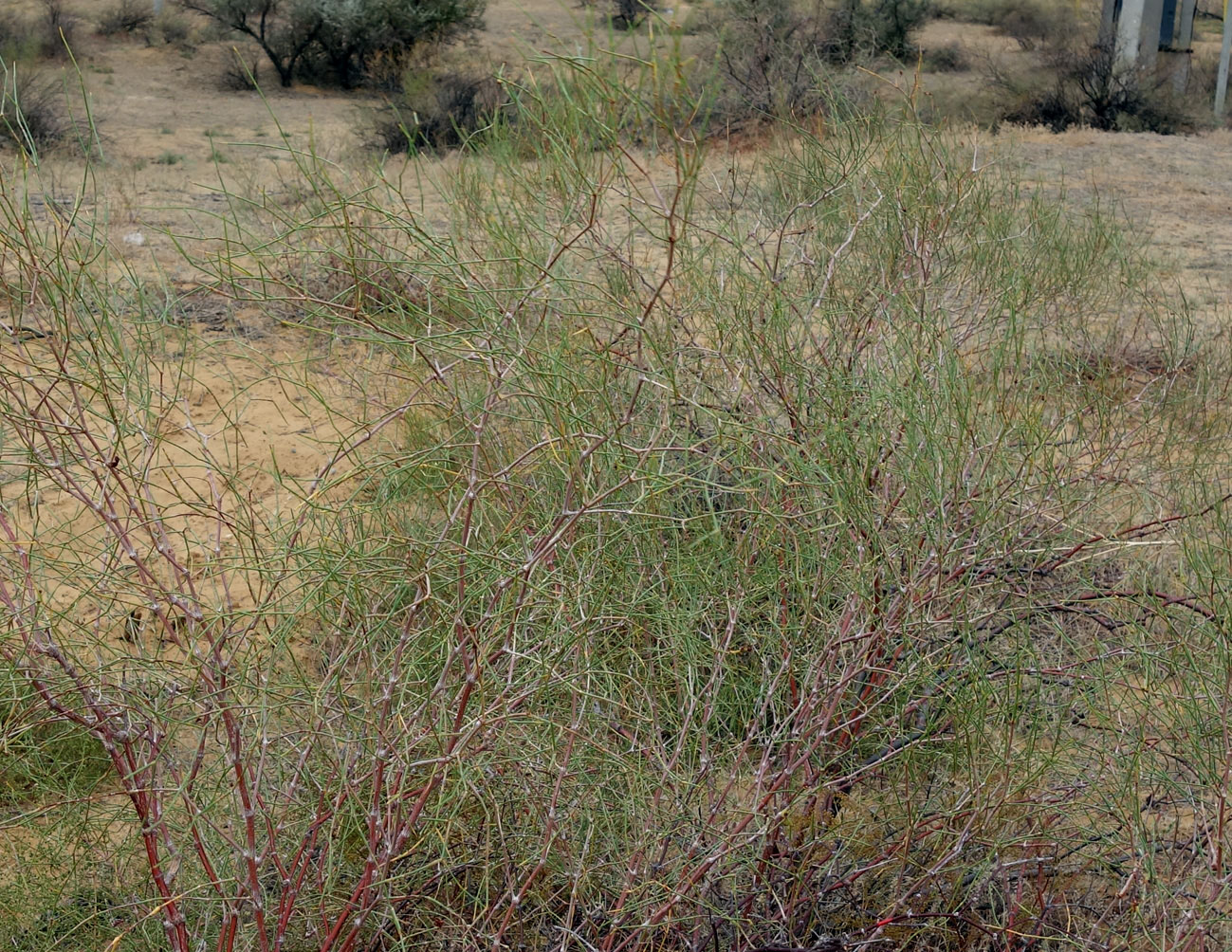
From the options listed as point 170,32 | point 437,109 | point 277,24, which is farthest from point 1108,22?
point 170,32

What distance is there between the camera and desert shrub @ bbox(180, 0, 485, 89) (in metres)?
20.6

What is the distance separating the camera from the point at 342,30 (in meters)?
20.4

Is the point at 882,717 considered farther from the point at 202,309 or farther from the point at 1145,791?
the point at 202,309

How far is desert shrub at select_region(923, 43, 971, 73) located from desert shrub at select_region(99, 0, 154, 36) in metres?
15.2

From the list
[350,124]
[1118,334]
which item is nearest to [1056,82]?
[350,124]

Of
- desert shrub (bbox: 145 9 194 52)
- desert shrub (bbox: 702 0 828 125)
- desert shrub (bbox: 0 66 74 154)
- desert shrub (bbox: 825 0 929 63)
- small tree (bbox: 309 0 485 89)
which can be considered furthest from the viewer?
desert shrub (bbox: 145 9 194 52)

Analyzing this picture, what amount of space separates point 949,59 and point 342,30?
12.8 m

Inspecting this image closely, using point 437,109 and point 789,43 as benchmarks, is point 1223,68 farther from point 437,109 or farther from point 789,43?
point 437,109

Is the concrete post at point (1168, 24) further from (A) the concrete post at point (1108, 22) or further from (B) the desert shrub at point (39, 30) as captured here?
(B) the desert shrub at point (39, 30)

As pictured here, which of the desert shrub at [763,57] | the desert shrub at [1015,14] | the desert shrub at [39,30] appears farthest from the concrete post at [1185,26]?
the desert shrub at [39,30]

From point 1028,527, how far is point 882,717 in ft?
2.19

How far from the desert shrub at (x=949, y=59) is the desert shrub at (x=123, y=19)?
15156 mm

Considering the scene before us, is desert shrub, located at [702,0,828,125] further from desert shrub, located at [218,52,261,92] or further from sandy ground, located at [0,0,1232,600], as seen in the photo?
desert shrub, located at [218,52,261,92]

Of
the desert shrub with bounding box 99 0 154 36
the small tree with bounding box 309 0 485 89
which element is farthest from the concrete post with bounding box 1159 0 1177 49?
the desert shrub with bounding box 99 0 154 36
